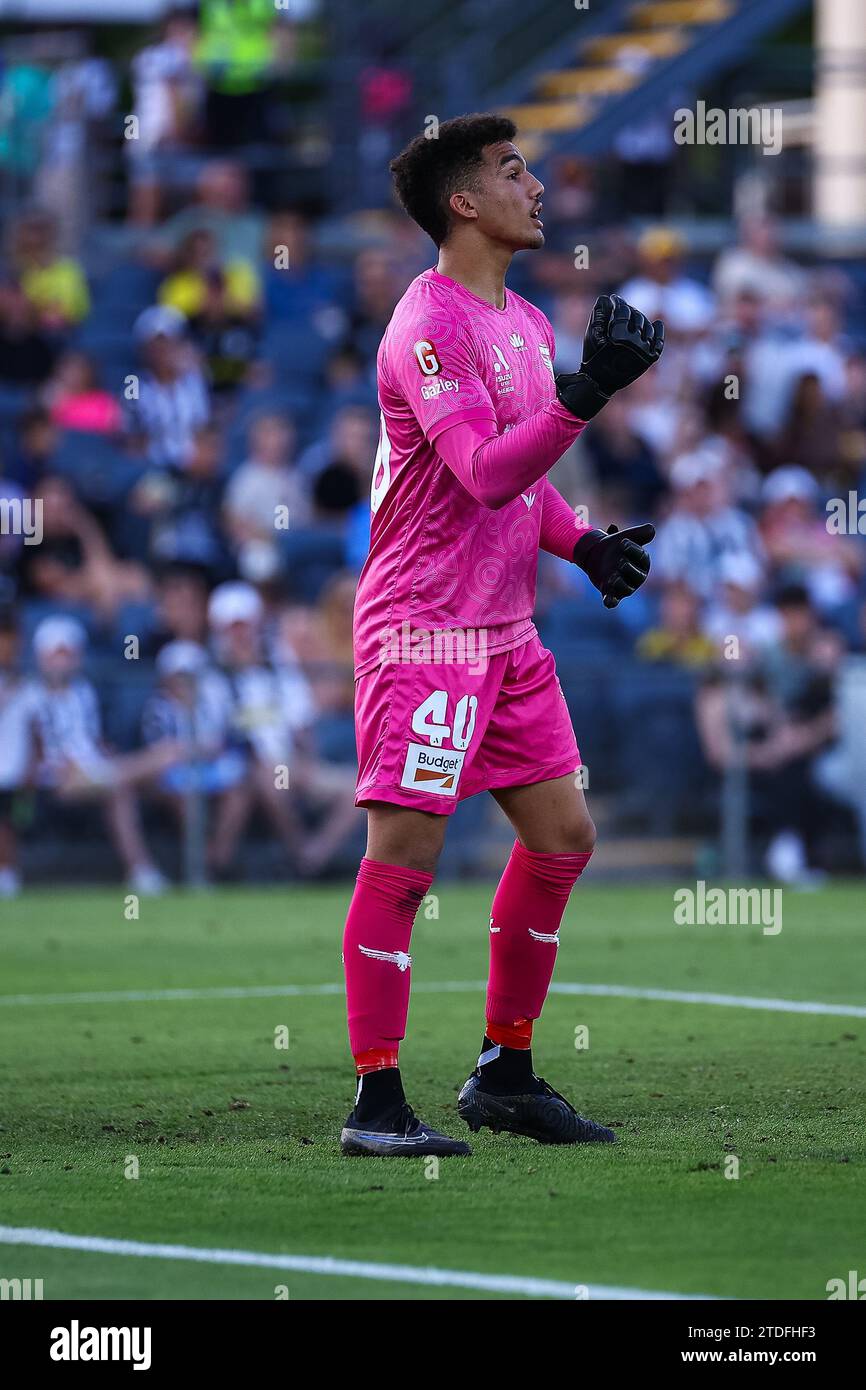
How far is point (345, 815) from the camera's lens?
14539 millimetres

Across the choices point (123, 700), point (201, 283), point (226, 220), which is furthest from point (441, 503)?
point (226, 220)

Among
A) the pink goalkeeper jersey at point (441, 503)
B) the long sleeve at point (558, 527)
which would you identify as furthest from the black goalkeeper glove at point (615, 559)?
the pink goalkeeper jersey at point (441, 503)

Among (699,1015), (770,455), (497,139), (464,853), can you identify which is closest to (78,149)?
(770,455)

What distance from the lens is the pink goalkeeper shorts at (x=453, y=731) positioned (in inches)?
230

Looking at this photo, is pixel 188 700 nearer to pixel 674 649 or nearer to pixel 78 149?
pixel 674 649

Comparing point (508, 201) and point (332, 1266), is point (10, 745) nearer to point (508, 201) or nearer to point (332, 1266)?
point (508, 201)

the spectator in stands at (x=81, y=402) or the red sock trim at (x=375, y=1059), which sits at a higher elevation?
the spectator in stands at (x=81, y=402)

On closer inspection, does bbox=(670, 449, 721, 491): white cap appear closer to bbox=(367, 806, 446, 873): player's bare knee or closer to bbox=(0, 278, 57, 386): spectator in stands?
bbox=(0, 278, 57, 386): spectator in stands

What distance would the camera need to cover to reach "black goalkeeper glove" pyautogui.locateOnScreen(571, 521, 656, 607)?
612cm

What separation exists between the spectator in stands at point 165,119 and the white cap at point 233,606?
5.68 m

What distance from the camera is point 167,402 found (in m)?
16.3

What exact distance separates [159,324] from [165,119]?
3441 mm

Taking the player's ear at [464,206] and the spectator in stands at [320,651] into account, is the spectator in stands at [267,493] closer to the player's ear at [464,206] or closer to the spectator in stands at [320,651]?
the spectator in stands at [320,651]

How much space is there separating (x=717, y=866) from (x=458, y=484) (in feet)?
29.9
